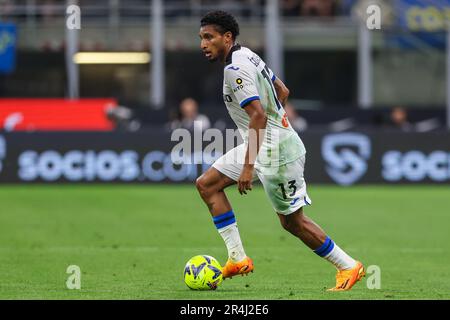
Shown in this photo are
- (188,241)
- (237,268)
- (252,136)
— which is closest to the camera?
(252,136)

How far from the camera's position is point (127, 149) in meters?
24.2

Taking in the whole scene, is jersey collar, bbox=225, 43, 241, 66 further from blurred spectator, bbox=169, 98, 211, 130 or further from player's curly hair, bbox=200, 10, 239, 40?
blurred spectator, bbox=169, 98, 211, 130

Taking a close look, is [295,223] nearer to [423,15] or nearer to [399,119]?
[399,119]

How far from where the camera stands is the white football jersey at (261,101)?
391 inches

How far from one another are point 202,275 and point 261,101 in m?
1.66

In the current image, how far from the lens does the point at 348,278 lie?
402 inches

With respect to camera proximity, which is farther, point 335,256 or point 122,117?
point 122,117

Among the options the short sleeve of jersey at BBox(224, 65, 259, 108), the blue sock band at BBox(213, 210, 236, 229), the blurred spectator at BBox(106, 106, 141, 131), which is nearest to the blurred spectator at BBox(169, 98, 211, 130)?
the blurred spectator at BBox(106, 106, 141, 131)

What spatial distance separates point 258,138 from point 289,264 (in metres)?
2.97

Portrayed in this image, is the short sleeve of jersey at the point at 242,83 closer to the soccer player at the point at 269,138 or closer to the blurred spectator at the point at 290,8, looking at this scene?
the soccer player at the point at 269,138

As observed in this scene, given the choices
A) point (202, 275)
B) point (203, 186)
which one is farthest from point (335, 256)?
point (203, 186)

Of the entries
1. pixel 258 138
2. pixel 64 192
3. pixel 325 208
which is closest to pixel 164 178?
pixel 64 192

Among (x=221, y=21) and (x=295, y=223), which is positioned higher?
(x=221, y=21)
